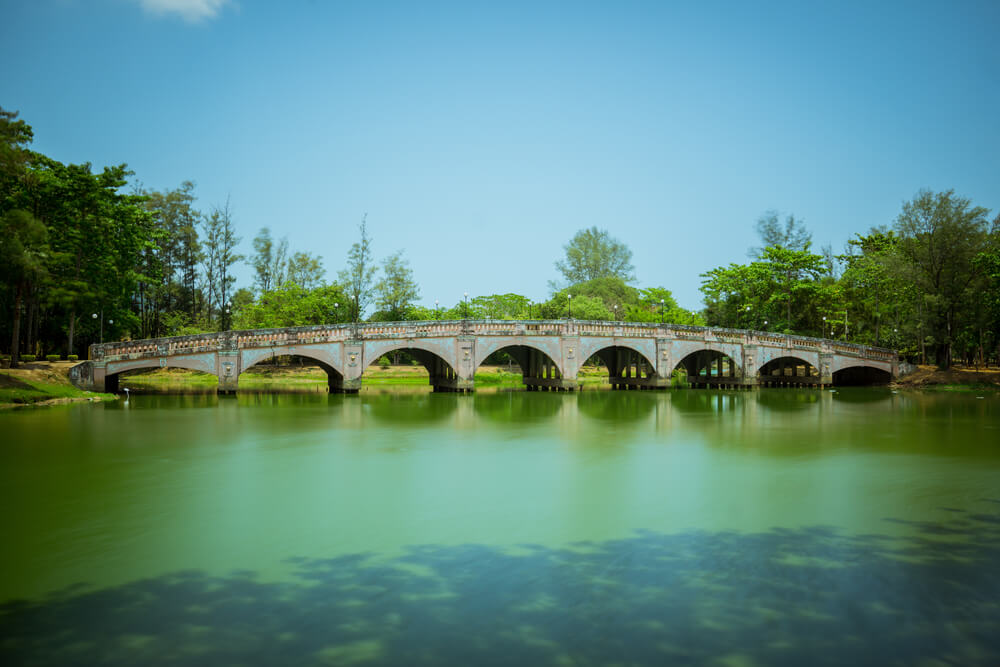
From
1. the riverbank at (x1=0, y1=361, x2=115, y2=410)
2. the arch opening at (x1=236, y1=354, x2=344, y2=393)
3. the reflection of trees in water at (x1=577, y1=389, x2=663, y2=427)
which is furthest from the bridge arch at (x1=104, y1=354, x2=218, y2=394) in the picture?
the reflection of trees in water at (x1=577, y1=389, x2=663, y2=427)

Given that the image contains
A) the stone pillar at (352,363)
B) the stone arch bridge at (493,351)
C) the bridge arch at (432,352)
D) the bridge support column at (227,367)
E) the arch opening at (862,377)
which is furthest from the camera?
the arch opening at (862,377)

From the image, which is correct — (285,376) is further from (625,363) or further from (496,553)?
(496,553)

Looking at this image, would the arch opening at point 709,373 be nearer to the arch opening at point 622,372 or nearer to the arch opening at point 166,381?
the arch opening at point 622,372

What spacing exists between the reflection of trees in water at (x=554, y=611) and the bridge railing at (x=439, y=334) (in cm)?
2535

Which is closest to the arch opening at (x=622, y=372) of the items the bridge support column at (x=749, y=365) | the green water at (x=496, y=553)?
the bridge support column at (x=749, y=365)

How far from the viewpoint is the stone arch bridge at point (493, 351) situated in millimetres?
28531

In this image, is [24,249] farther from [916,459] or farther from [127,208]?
[916,459]

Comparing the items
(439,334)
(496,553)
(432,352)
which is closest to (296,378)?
(432,352)

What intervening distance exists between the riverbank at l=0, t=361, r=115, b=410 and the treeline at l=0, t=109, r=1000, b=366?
133cm

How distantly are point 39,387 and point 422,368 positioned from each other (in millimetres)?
27903

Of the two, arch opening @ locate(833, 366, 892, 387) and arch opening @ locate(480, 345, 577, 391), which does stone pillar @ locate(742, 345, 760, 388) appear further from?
arch opening @ locate(480, 345, 577, 391)

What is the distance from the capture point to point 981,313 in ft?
125

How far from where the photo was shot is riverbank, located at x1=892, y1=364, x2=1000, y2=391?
38.0 m

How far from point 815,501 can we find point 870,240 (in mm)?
56330
